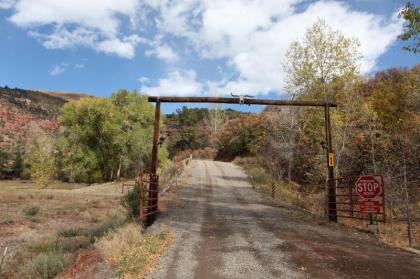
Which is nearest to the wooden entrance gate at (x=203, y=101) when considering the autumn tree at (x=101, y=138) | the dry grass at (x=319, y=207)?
the dry grass at (x=319, y=207)

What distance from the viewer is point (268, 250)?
11180 mm

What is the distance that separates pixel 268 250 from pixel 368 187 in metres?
5.96

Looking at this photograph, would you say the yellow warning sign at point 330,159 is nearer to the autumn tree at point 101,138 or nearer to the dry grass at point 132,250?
the dry grass at point 132,250

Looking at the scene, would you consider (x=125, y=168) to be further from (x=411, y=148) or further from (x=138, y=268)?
(x=138, y=268)

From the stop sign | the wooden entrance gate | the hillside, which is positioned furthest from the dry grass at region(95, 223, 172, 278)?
the hillside

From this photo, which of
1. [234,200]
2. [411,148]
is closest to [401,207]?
[411,148]

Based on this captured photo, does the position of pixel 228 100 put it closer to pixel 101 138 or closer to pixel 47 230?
pixel 47 230

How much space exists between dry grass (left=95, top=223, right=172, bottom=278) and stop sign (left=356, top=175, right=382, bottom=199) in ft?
25.1

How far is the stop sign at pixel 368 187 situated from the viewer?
47.9ft

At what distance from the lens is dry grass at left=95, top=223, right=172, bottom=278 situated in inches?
356

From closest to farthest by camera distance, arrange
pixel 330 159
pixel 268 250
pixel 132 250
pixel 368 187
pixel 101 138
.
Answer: pixel 132 250 < pixel 268 250 < pixel 368 187 < pixel 330 159 < pixel 101 138

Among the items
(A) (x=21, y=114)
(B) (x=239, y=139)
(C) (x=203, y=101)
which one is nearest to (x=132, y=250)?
(C) (x=203, y=101)

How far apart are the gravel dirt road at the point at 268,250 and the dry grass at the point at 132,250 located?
13.3 inches

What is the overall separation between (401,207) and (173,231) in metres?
16.0
